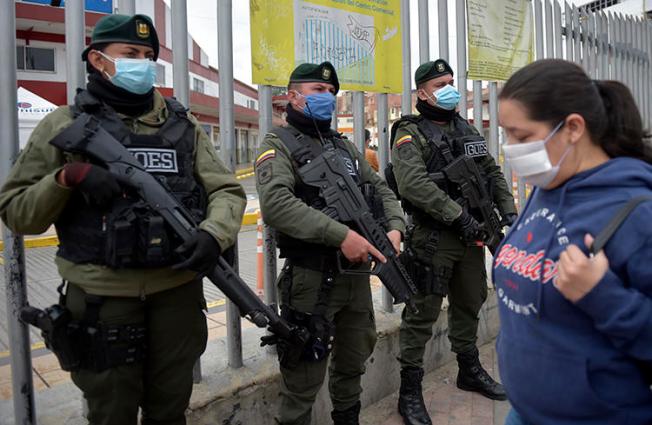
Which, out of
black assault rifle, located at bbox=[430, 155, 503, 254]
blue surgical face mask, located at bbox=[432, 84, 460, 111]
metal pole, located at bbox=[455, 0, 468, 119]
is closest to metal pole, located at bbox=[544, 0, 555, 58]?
metal pole, located at bbox=[455, 0, 468, 119]

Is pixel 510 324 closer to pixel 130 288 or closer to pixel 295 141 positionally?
pixel 130 288

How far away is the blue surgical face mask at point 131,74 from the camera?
1.90 meters

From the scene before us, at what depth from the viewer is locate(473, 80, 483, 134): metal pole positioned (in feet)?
14.8

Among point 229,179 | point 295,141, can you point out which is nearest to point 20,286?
point 229,179

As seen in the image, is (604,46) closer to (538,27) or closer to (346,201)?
(538,27)

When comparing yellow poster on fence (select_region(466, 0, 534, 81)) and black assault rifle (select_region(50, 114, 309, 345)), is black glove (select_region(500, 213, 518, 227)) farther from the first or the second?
black assault rifle (select_region(50, 114, 309, 345))

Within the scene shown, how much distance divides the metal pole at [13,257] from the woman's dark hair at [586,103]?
1810 millimetres

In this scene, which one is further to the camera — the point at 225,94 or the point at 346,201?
the point at 225,94

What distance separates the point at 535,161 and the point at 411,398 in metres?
2.21

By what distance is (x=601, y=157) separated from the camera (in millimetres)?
1322

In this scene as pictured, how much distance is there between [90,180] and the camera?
5.43ft

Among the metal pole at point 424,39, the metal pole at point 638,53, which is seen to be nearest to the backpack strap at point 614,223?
the metal pole at point 424,39

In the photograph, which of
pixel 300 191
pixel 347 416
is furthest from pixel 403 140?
pixel 347 416

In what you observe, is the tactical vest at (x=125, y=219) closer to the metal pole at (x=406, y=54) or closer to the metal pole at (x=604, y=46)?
the metal pole at (x=406, y=54)
